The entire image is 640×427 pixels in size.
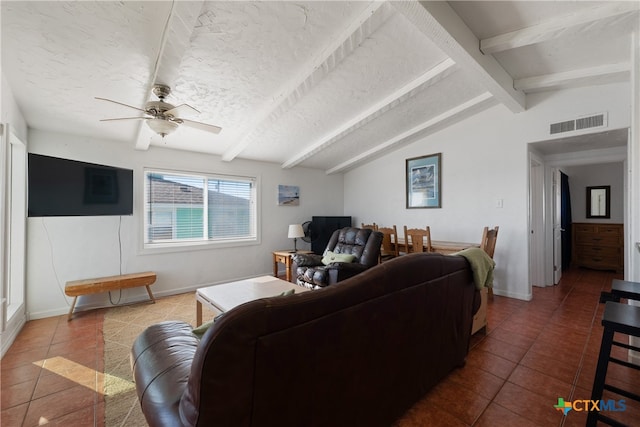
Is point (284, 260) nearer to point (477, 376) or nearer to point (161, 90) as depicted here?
point (161, 90)

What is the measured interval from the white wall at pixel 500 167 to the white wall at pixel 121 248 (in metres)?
2.89

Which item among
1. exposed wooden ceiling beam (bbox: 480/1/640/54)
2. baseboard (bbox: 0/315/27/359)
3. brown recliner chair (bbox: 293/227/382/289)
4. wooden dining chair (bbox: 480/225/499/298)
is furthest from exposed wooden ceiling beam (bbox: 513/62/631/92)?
baseboard (bbox: 0/315/27/359)

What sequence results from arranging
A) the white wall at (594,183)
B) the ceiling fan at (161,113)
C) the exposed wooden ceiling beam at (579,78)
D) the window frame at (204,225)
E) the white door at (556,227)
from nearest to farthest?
the ceiling fan at (161,113) → the exposed wooden ceiling beam at (579,78) → the window frame at (204,225) → the white door at (556,227) → the white wall at (594,183)

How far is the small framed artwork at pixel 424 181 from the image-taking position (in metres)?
4.39

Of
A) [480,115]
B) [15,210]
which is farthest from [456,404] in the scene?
[15,210]

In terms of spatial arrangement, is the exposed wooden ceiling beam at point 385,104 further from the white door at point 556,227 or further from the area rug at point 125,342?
the white door at point 556,227

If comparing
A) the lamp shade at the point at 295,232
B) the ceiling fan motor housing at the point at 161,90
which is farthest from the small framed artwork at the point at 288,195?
the ceiling fan motor housing at the point at 161,90

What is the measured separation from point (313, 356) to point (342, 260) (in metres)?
2.51

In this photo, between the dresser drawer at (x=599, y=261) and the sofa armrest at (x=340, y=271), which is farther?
the dresser drawer at (x=599, y=261)

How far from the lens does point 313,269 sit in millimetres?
3221

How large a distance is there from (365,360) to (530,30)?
287 cm

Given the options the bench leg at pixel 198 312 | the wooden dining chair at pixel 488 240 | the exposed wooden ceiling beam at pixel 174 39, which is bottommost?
the bench leg at pixel 198 312

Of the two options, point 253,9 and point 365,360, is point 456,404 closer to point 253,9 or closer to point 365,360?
point 365,360

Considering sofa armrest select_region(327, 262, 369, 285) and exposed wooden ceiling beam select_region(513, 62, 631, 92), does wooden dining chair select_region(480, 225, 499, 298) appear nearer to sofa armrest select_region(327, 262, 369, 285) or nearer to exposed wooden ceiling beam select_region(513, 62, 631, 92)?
sofa armrest select_region(327, 262, 369, 285)
